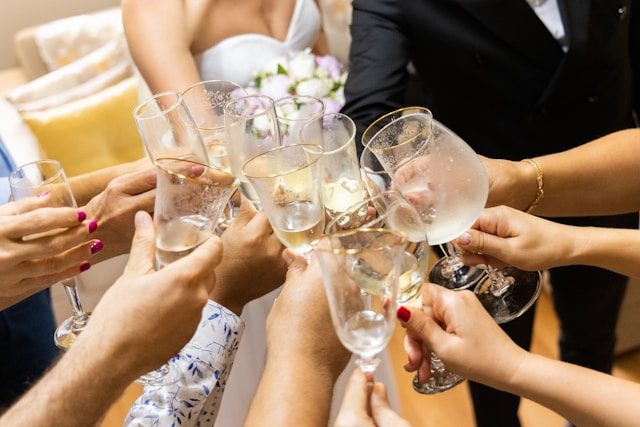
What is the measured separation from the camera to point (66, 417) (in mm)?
931

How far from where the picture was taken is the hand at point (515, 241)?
3.90 ft

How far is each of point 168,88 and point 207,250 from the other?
1.24 meters

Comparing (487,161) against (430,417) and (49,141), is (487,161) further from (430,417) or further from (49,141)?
(49,141)

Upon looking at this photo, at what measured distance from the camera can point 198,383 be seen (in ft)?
3.65

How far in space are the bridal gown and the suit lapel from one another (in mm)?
896

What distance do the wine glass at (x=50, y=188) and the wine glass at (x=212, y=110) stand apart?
0.92ft

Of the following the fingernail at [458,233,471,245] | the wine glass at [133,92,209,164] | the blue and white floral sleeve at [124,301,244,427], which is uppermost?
the wine glass at [133,92,209,164]

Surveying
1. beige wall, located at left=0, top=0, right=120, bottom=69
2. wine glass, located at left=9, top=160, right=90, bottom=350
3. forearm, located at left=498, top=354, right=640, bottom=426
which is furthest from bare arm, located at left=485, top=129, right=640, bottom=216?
beige wall, located at left=0, top=0, right=120, bottom=69

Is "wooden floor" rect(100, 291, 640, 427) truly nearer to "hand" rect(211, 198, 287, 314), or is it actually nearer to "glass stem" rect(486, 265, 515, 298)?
"glass stem" rect(486, 265, 515, 298)

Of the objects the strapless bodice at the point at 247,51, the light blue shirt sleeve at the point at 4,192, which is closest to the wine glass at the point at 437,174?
the light blue shirt sleeve at the point at 4,192

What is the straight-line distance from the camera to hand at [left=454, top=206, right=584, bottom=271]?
119 cm

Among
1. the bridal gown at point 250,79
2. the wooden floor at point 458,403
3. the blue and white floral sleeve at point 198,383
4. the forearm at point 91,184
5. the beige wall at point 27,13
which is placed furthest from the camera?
the beige wall at point 27,13

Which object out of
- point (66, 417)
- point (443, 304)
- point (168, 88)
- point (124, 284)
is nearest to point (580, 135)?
point (443, 304)

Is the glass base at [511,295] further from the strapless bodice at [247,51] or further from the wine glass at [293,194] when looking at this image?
the strapless bodice at [247,51]
